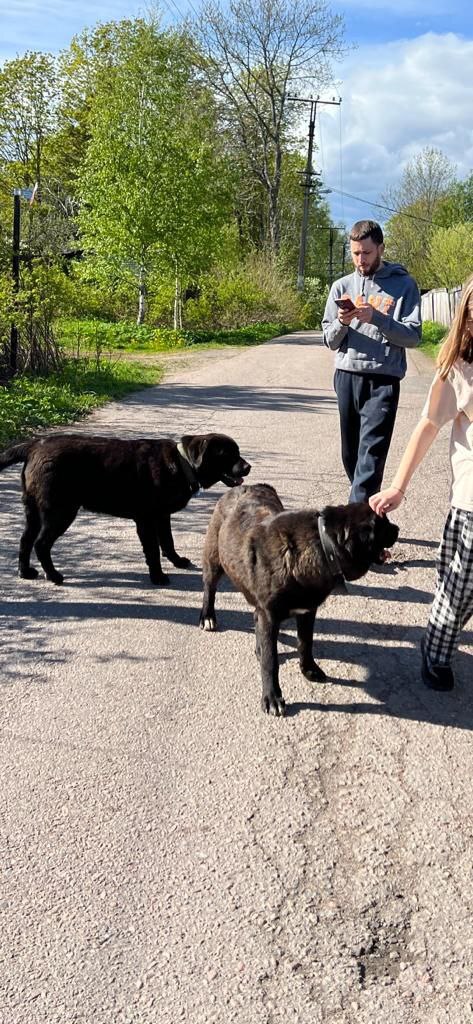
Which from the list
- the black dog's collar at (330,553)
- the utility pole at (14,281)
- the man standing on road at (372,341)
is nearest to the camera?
the black dog's collar at (330,553)

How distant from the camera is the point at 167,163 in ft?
94.4

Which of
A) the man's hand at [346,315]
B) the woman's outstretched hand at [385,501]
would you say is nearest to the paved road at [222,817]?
the woman's outstretched hand at [385,501]

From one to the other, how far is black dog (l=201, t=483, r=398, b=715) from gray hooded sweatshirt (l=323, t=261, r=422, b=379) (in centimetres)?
176

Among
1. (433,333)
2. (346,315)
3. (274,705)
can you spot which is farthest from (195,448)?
(433,333)

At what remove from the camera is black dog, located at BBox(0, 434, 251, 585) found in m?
5.48

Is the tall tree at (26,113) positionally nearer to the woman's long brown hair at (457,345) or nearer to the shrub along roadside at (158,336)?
the shrub along roadside at (158,336)

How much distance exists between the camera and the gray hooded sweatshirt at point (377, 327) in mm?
5535

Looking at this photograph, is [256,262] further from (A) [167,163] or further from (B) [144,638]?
(B) [144,638]

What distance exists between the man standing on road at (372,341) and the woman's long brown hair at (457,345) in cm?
143

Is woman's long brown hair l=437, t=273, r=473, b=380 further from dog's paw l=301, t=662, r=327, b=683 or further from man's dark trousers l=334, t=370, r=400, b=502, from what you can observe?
man's dark trousers l=334, t=370, r=400, b=502

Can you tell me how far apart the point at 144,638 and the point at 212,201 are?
28.4 metres

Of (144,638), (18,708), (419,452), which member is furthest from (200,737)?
(419,452)

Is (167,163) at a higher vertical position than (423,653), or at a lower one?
higher

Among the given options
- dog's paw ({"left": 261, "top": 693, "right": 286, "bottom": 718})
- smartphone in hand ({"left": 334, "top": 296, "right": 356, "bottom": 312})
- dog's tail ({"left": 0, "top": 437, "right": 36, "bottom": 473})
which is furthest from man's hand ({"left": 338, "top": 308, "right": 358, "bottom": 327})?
dog's paw ({"left": 261, "top": 693, "right": 286, "bottom": 718})
